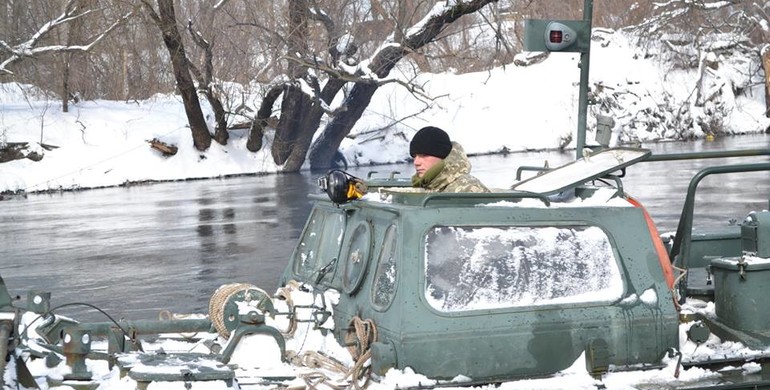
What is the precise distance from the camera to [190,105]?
31.7 metres

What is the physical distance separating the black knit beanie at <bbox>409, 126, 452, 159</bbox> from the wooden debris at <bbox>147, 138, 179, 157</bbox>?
26208mm

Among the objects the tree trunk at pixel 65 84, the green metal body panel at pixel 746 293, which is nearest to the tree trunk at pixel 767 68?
the tree trunk at pixel 65 84

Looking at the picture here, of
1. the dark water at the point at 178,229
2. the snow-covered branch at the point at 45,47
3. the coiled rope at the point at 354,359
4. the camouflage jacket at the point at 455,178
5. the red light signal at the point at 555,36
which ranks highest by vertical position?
the snow-covered branch at the point at 45,47

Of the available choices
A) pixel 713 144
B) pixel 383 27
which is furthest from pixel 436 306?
pixel 713 144

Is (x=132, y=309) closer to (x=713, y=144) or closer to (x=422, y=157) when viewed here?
(x=422, y=157)

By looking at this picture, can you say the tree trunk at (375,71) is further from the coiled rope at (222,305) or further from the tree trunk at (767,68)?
the coiled rope at (222,305)

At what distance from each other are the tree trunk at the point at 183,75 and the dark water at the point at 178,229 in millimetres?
1953

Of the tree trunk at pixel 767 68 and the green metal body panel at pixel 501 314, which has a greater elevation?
the tree trunk at pixel 767 68

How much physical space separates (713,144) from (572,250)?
30.4 meters

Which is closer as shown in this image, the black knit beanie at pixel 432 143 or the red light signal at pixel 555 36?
the black knit beanie at pixel 432 143

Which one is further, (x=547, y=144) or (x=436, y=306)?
(x=547, y=144)

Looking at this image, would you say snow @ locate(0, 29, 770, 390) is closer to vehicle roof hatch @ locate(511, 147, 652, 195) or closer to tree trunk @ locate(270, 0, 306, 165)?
tree trunk @ locate(270, 0, 306, 165)

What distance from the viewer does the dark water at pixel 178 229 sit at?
597 inches

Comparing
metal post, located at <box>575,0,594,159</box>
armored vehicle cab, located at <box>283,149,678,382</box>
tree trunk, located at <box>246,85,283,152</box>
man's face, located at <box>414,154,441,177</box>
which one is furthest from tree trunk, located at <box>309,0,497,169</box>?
armored vehicle cab, located at <box>283,149,678,382</box>
